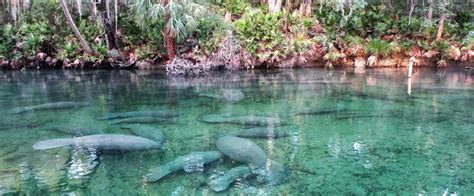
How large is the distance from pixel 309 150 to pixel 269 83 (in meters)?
7.49

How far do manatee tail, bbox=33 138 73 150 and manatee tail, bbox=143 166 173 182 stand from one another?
2.05 m

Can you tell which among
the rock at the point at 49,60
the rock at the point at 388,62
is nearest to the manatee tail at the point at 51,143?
the rock at the point at 49,60

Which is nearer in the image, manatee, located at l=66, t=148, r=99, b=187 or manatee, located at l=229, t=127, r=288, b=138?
manatee, located at l=66, t=148, r=99, b=187

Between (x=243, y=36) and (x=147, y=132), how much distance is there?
10.8 m

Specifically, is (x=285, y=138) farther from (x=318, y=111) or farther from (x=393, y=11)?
(x=393, y=11)

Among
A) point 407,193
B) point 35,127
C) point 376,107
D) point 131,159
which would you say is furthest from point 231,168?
point 376,107

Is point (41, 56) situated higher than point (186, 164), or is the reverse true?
point (41, 56)

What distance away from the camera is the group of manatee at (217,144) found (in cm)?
584

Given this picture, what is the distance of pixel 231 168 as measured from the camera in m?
6.12

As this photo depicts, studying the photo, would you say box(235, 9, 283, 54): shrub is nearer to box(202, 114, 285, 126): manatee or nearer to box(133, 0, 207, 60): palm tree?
box(133, 0, 207, 60): palm tree

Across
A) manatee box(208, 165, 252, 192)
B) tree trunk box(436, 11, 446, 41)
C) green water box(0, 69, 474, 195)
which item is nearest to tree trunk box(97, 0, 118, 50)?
green water box(0, 69, 474, 195)

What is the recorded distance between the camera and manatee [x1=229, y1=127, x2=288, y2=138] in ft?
25.5

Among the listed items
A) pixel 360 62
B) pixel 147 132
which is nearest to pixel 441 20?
pixel 360 62

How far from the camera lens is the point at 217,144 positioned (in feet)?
23.5
